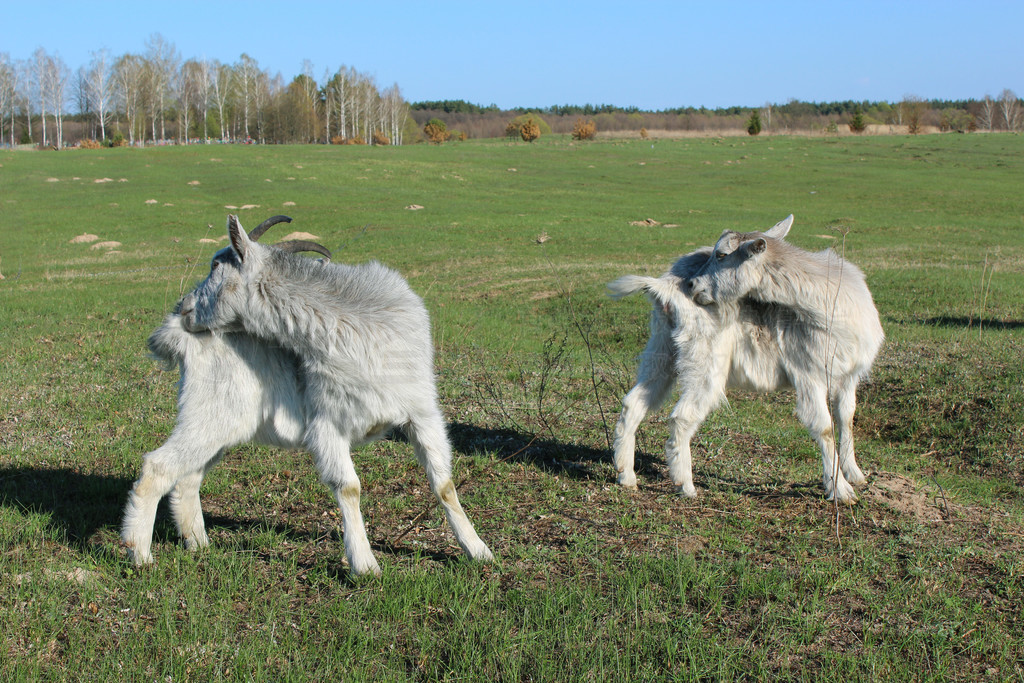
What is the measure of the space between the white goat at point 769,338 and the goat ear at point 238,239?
9.36 feet

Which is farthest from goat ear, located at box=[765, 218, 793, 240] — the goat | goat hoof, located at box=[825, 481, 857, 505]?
the goat

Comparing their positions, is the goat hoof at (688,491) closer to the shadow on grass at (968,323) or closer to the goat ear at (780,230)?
the goat ear at (780,230)

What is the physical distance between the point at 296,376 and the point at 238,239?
2.70 ft

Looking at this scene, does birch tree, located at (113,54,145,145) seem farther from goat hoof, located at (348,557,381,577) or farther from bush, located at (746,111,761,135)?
goat hoof, located at (348,557,381,577)

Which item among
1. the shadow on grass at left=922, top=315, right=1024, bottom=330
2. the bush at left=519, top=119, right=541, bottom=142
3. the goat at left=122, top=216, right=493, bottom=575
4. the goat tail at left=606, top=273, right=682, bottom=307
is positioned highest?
the bush at left=519, top=119, right=541, bottom=142

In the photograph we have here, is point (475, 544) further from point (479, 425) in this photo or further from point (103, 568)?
point (479, 425)

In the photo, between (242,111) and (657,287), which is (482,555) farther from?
(242,111)

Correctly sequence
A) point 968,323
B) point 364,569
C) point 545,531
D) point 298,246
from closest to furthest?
point 364,569
point 298,246
point 545,531
point 968,323

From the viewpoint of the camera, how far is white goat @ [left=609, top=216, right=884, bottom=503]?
5.60m

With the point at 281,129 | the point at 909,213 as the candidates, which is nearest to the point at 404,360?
the point at 909,213

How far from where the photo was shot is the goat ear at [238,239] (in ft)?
14.2

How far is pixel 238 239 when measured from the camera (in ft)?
14.4

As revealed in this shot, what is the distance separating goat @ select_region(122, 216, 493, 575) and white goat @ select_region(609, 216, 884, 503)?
2015 millimetres

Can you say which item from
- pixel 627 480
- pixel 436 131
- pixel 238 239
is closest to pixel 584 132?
pixel 436 131
